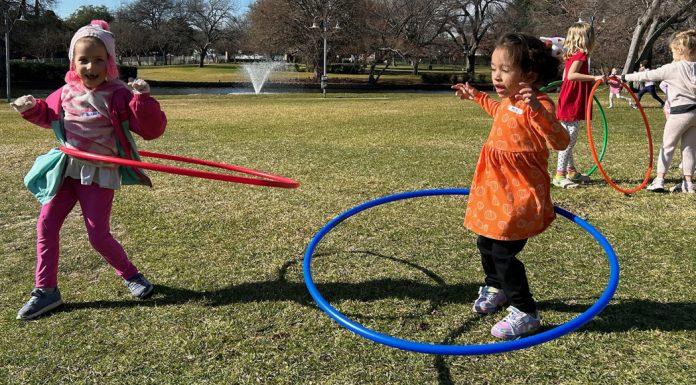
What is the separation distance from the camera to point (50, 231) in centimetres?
338

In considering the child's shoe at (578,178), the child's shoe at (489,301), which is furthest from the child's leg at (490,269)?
the child's shoe at (578,178)

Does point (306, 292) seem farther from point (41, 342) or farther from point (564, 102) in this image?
point (564, 102)

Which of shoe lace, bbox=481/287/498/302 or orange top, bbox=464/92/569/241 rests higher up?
orange top, bbox=464/92/569/241

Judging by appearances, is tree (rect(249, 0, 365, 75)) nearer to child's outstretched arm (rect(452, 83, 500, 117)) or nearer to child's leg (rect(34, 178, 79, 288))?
child's outstretched arm (rect(452, 83, 500, 117))

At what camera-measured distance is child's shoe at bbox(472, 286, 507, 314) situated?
11.1 feet

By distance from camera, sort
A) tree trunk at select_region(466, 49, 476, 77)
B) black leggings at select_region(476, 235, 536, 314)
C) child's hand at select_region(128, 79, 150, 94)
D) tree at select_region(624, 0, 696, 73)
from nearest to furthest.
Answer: black leggings at select_region(476, 235, 536, 314), child's hand at select_region(128, 79, 150, 94), tree at select_region(624, 0, 696, 73), tree trunk at select_region(466, 49, 476, 77)

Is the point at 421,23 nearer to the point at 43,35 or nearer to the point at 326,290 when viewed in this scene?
the point at 43,35

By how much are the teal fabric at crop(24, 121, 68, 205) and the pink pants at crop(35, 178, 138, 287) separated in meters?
0.08

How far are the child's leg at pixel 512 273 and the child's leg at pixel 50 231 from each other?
268 centimetres

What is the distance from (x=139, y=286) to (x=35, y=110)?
4.22 feet

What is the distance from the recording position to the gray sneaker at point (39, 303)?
10.9ft

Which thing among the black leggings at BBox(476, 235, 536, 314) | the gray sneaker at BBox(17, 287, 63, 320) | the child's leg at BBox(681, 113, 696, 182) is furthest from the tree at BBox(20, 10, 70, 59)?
the black leggings at BBox(476, 235, 536, 314)

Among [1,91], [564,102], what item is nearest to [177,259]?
[564,102]

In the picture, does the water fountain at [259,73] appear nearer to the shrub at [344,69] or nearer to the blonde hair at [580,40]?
the shrub at [344,69]
